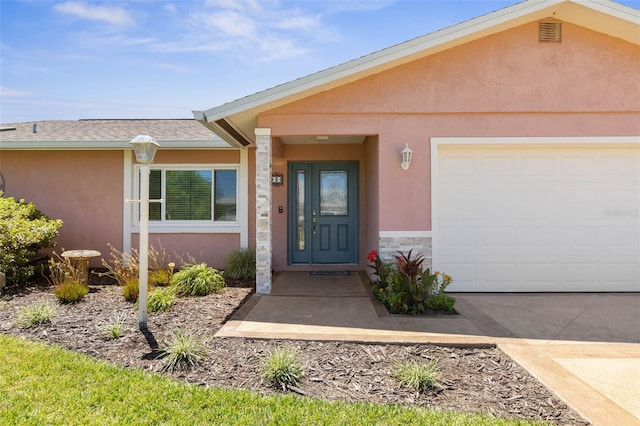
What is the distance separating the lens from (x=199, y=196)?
834 centimetres

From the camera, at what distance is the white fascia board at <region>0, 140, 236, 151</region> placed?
7.64m

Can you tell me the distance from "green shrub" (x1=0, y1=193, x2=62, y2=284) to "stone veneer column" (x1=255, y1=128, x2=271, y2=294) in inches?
169

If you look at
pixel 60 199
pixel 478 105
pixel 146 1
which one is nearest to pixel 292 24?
pixel 146 1

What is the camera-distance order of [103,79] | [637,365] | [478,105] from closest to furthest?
1. [637,365]
2. [478,105]
3. [103,79]

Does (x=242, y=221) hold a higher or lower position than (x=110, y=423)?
higher

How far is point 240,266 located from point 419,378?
5196 mm

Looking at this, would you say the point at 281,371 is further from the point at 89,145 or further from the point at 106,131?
the point at 106,131

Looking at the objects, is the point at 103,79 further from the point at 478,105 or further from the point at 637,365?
the point at 637,365

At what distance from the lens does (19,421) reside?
2.42 m

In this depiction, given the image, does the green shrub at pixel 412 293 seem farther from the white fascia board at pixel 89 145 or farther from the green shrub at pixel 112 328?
the white fascia board at pixel 89 145

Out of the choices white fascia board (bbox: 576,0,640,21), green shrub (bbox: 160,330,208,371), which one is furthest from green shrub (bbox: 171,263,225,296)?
white fascia board (bbox: 576,0,640,21)

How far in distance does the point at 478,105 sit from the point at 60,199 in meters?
9.02

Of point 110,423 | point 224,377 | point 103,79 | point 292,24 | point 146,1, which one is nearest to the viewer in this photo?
point 110,423

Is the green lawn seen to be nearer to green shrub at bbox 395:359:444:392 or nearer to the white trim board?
green shrub at bbox 395:359:444:392
